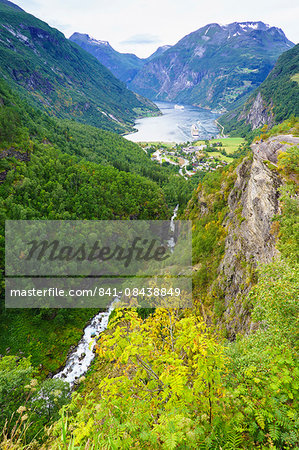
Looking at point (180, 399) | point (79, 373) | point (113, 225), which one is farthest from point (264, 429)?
point (113, 225)

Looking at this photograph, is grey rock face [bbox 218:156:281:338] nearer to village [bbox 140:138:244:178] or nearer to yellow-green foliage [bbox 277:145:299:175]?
yellow-green foliage [bbox 277:145:299:175]

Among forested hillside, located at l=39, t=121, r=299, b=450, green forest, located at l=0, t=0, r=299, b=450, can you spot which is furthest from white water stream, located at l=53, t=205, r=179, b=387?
forested hillside, located at l=39, t=121, r=299, b=450

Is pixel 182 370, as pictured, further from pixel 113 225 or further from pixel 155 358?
pixel 113 225

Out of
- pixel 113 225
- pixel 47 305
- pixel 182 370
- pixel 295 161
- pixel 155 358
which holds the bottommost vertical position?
pixel 47 305

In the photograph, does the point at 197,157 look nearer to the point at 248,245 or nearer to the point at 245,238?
the point at 245,238

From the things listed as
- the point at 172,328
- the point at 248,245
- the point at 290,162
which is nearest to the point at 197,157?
the point at 248,245

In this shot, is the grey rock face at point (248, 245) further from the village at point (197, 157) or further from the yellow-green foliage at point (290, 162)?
the village at point (197, 157)

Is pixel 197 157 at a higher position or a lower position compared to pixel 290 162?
higher

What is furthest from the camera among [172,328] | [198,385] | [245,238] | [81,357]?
[81,357]

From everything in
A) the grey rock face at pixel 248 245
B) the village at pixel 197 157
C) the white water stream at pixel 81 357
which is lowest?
the white water stream at pixel 81 357

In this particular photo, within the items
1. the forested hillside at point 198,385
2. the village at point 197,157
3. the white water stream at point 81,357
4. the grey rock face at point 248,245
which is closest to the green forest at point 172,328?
the forested hillside at point 198,385

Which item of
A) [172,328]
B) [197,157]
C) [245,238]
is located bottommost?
[245,238]
